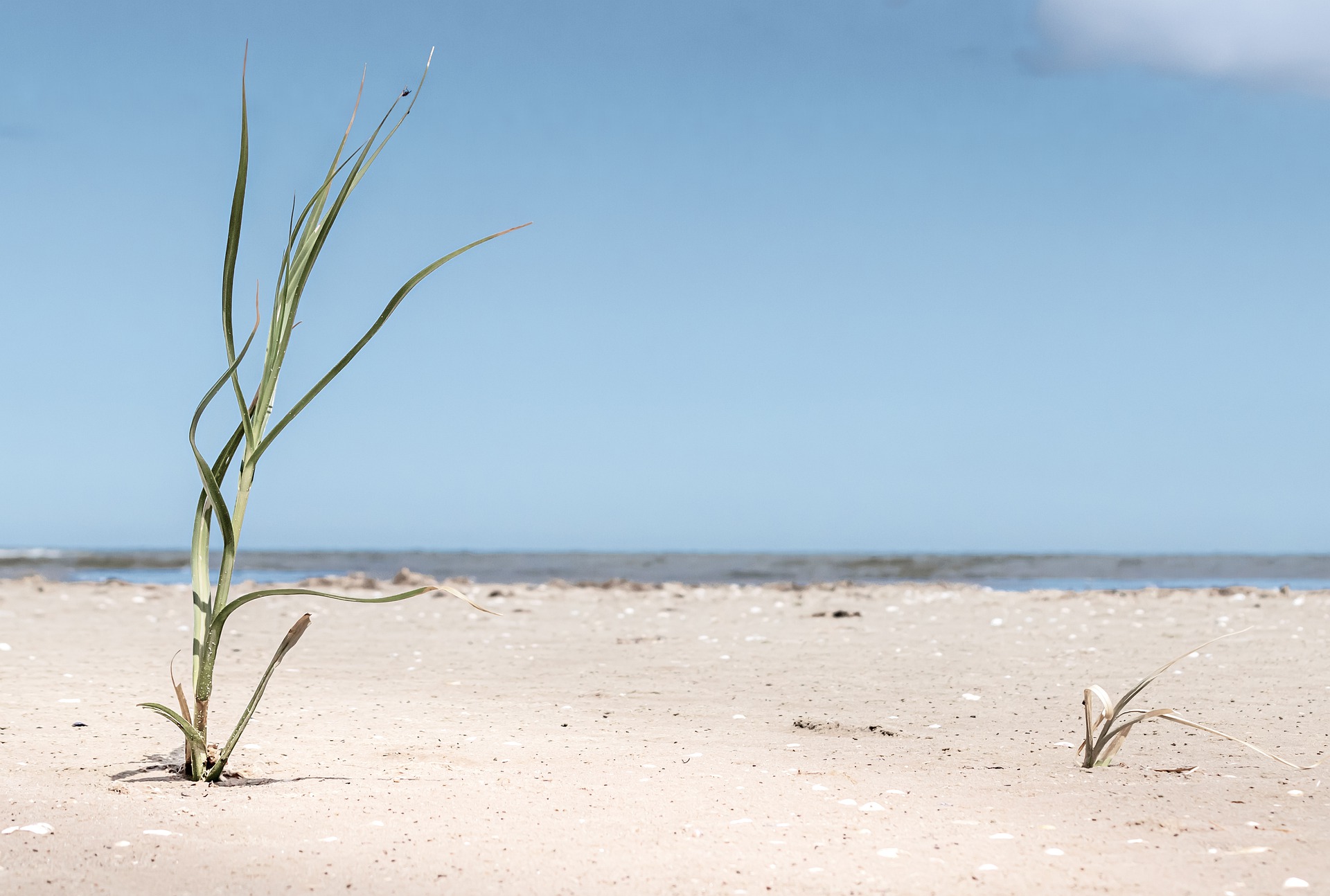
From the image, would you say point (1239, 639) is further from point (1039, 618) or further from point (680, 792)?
point (680, 792)

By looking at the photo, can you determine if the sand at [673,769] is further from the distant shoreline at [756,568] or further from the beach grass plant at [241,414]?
the distant shoreline at [756,568]

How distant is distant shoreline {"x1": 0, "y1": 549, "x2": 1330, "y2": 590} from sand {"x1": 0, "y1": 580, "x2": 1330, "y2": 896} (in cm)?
1068

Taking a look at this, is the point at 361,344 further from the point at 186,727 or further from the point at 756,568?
the point at 756,568

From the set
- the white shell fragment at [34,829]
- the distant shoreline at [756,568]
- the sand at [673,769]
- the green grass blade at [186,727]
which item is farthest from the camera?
the distant shoreline at [756,568]

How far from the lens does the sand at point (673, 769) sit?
2.46 meters

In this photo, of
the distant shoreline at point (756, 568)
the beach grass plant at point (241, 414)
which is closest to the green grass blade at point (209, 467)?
the beach grass plant at point (241, 414)

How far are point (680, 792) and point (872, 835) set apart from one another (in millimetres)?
655

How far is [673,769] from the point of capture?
11.5 ft

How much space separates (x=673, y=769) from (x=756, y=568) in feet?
63.3

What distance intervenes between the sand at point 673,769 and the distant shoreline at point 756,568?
35.0 feet

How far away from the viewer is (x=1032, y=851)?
262 cm

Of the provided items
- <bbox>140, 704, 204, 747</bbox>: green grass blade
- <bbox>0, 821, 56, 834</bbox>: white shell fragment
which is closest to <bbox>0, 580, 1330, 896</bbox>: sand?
<bbox>0, 821, 56, 834</bbox>: white shell fragment

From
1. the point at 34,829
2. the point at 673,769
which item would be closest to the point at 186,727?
the point at 34,829

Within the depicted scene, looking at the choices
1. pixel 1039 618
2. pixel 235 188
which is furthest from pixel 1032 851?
pixel 1039 618
